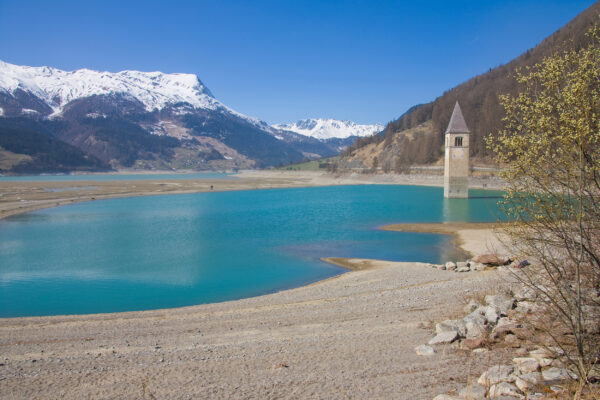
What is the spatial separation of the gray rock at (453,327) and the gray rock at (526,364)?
1.71 m

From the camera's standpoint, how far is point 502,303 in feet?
30.5

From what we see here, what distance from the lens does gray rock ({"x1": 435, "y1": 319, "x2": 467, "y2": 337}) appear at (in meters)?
8.52

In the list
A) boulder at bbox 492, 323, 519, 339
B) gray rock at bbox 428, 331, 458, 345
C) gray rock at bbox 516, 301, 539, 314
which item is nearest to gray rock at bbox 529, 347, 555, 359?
boulder at bbox 492, 323, 519, 339

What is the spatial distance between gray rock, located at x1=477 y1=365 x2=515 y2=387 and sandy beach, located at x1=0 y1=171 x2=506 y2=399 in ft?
1.37

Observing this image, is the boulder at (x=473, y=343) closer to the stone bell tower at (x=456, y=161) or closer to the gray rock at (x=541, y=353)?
the gray rock at (x=541, y=353)

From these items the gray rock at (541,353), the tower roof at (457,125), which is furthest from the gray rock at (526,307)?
the tower roof at (457,125)

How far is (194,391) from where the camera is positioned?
7.13 meters

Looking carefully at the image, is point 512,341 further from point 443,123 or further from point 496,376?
point 443,123

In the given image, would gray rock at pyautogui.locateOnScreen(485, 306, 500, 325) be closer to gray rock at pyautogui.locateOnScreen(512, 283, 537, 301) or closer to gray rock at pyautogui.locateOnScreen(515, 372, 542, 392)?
gray rock at pyautogui.locateOnScreen(512, 283, 537, 301)

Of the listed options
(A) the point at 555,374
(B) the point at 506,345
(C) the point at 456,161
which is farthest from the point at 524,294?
(C) the point at 456,161

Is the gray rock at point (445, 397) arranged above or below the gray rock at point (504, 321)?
below

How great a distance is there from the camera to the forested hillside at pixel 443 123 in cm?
8969

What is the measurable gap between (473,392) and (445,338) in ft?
8.23

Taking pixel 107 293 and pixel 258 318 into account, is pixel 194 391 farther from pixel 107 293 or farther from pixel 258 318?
pixel 107 293
